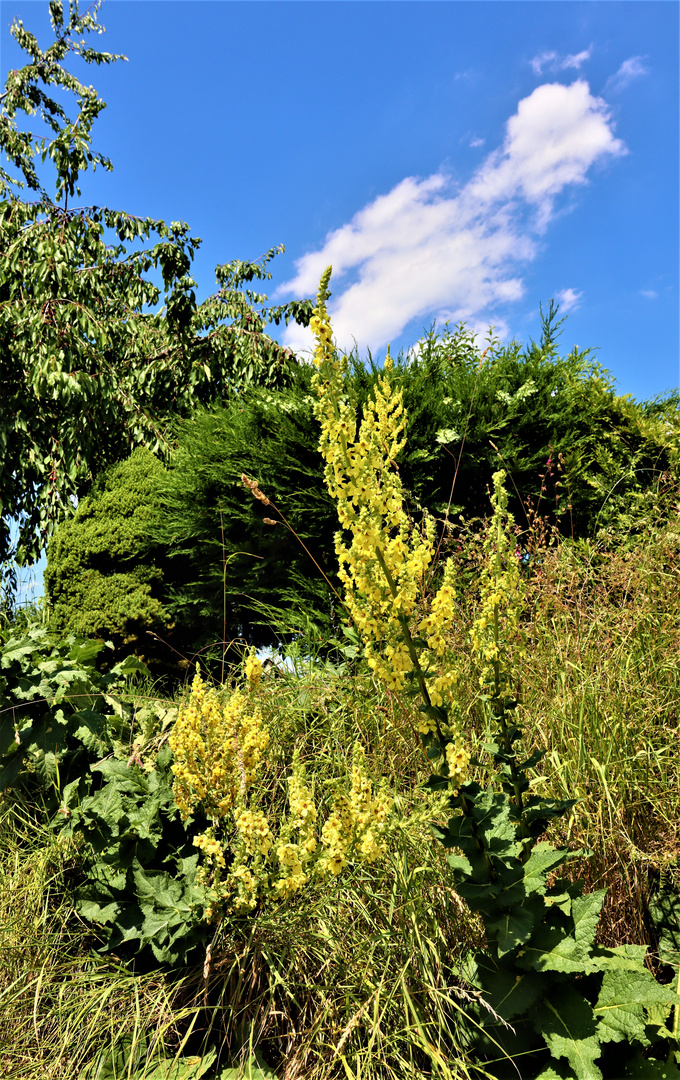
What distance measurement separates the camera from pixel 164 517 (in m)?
5.73

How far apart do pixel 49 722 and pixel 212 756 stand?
2.79 feet

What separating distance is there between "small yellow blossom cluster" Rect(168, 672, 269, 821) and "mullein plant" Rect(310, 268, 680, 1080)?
0.65m

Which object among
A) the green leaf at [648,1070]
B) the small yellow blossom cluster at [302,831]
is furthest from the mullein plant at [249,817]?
the green leaf at [648,1070]

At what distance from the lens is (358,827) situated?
183 centimetres

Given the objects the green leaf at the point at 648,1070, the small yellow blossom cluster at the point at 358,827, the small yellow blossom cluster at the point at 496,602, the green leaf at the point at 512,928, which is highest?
the small yellow blossom cluster at the point at 496,602

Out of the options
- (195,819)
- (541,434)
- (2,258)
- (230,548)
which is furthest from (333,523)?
(2,258)

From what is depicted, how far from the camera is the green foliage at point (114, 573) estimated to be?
18.1 ft

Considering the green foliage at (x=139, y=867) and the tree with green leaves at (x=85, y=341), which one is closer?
the green foliage at (x=139, y=867)

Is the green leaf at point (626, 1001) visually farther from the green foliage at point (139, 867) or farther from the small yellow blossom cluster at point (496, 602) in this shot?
the green foliage at point (139, 867)

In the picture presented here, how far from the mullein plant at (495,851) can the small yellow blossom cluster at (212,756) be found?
65 centimetres

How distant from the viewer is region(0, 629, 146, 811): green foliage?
103 inches

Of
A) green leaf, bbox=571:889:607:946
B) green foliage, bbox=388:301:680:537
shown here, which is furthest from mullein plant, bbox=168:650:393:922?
green foliage, bbox=388:301:680:537

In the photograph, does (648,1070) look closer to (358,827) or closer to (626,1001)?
(626,1001)

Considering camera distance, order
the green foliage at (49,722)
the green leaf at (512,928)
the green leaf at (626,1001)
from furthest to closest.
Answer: the green foliage at (49,722) < the green leaf at (626,1001) < the green leaf at (512,928)
